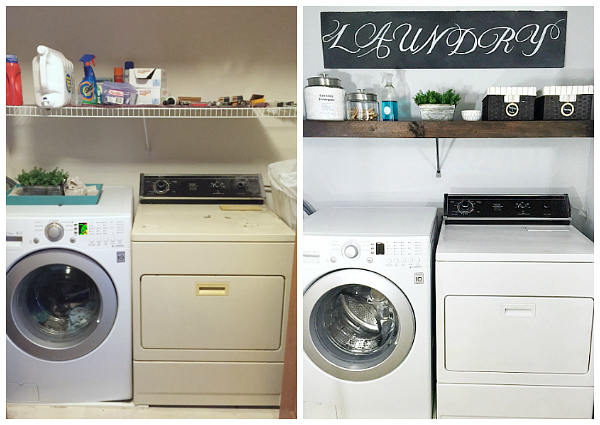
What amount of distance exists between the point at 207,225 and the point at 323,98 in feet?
2.45

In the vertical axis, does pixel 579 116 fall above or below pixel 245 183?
above

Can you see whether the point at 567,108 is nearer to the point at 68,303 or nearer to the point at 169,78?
the point at 169,78

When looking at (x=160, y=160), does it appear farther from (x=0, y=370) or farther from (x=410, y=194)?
(x=0, y=370)

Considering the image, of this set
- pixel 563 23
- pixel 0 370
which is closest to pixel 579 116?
pixel 563 23

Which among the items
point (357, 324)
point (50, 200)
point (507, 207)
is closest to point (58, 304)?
point (50, 200)

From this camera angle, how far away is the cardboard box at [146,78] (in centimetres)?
252

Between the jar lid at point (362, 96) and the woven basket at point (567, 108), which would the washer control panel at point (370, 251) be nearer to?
the jar lid at point (362, 96)

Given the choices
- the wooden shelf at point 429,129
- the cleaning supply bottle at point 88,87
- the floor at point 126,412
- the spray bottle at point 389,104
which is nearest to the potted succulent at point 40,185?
the cleaning supply bottle at point 88,87

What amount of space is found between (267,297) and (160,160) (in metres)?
1.14

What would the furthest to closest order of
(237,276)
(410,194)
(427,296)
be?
(410,194)
(237,276)
(427,296)

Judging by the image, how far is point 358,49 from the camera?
99.8 inches

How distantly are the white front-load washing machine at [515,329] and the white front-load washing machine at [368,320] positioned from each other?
0.08 meters

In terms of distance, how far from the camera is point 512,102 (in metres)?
2.27

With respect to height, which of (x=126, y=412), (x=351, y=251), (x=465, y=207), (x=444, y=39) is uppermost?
(x=444, y=39)
